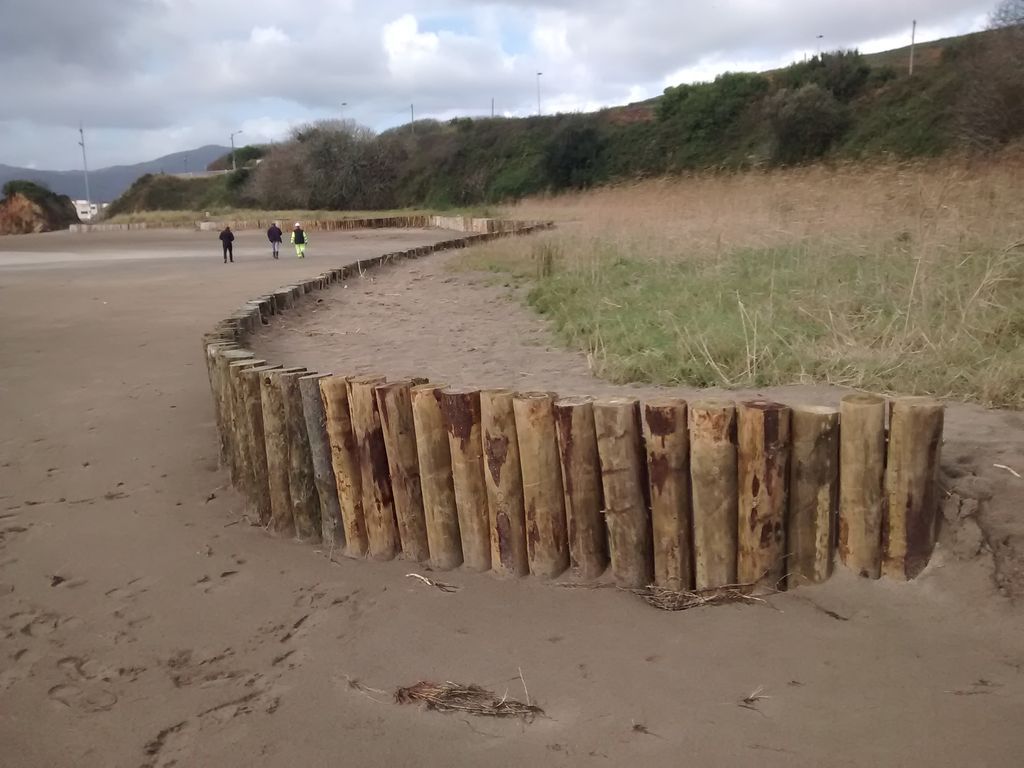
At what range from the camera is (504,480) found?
387cm

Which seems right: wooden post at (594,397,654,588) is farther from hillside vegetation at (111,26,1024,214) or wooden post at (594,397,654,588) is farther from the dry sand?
hillside vegetation at (111,26,1024,214)

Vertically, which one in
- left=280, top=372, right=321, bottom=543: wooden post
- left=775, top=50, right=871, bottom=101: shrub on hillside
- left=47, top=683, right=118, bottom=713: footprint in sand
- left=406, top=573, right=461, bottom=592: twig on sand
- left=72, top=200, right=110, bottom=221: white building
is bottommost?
left=406, top=573, right=461, bottom=592: twig on sand

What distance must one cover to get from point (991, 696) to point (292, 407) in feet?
10.8

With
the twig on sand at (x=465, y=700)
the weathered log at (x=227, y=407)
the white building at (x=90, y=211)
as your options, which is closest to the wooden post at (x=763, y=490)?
the twig on sand at (x=465, y=700)

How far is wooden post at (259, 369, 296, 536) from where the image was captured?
179 inches

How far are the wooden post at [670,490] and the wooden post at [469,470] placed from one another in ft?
2.58

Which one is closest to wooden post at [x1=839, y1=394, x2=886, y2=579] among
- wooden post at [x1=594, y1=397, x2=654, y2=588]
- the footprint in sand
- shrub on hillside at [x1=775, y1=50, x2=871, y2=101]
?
wooden post at [x1=594, y1=397, x2=654, y2=588]

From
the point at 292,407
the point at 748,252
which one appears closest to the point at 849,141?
the point at 748,252

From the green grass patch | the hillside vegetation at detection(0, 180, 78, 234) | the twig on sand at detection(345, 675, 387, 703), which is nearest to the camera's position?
the twig on sand at detection(345, 675, 387, 703)

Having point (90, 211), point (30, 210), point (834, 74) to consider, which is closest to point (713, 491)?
point (834, 74)

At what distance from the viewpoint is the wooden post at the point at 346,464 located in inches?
168

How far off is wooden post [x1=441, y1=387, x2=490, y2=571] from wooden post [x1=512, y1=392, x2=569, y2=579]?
0.73 ft

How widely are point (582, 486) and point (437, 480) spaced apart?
72cm

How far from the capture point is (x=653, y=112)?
184 ft
